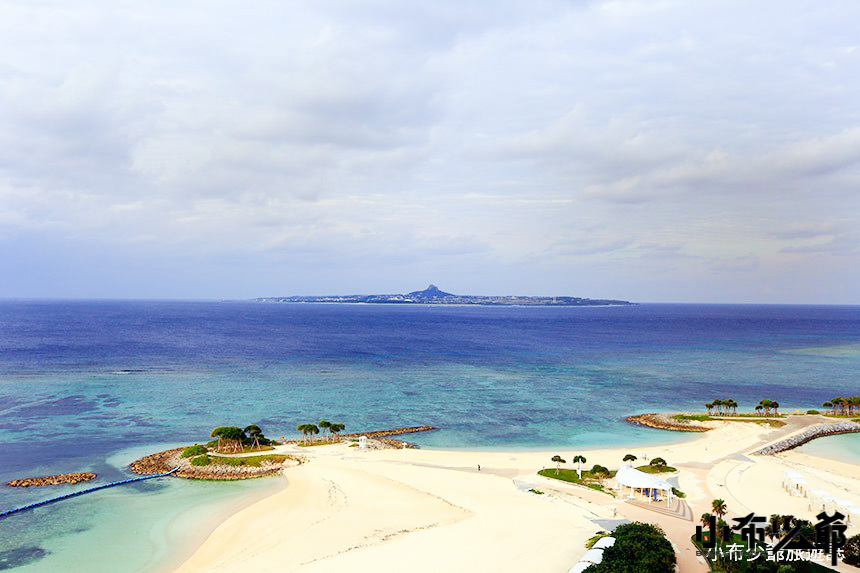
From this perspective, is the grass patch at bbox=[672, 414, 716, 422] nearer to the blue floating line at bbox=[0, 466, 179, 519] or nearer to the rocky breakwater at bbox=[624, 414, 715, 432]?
the rocky breakwater at bbox=[624, 414, 715, 432]

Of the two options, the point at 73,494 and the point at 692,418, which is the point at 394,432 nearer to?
the point at 73,494

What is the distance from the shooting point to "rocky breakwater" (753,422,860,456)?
50594 millimetres

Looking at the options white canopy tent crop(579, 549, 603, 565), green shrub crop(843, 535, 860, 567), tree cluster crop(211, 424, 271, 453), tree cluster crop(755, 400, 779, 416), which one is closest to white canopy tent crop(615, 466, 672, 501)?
green shrub crop(843, 535, 860, 567)

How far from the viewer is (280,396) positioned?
252 ft

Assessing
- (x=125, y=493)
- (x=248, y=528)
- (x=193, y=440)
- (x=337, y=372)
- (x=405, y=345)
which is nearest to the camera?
(x=248, y=528)

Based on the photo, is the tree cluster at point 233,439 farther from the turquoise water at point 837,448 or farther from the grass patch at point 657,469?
the turquoise water at point 837,448

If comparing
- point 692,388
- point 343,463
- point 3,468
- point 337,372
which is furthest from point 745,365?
point 3,468

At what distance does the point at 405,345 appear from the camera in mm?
147125

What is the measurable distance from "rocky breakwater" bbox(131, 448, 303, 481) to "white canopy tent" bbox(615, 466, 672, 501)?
27.5m

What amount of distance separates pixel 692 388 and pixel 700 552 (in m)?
67.2

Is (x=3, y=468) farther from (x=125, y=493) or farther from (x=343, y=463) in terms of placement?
(x=343, y=463)

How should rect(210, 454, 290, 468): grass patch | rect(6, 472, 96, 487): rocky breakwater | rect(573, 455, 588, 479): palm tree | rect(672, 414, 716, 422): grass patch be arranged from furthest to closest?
rect(672, 414, 716, 422): grass patch → rect(210, 454, 290, 468): grass patch → rect(573, 455, 588, 479): palm tree → rect(6, 472, 96, 487): rocky breakwater

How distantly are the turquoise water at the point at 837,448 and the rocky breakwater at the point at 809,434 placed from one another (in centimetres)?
60

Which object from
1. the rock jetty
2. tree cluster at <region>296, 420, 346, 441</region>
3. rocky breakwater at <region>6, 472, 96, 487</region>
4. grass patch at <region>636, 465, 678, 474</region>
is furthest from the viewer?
the rock jetty
